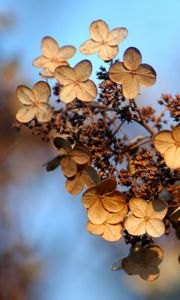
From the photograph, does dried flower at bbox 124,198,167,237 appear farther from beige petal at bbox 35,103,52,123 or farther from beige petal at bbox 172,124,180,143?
beige petal at bbox 35,103,52,123

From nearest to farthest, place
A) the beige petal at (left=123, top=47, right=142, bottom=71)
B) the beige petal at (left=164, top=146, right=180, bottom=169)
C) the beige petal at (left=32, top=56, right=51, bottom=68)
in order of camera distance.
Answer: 1. the beige petal at (left=164, top=146, right=180, bottom=169)
2. the beige petal at (left=123, top=47, right=142, bottom=71)
3. the beige petal at (left=32, top=56, right=51, bottom=68)

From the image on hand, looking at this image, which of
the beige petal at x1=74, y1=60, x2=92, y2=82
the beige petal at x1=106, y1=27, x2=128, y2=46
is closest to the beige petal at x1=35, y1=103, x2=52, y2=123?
the beige petal at x1=74, y1=60, x2=92, y2=82

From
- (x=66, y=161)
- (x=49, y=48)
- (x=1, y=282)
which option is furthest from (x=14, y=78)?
(x=66, y=161)

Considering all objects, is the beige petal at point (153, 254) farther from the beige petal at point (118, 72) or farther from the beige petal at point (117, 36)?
the beige petal at point (117, 36)

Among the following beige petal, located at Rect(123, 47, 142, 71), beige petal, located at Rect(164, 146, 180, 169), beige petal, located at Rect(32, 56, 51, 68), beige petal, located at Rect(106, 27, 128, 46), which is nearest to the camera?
beige petal, located at Rect(164, 146, 180, 169)

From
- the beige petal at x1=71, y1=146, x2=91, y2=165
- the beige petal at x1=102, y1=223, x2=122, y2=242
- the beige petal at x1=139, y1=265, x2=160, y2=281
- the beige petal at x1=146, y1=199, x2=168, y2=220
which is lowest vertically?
the beige petal at x1=139, y1=265, x2=160, y2=281

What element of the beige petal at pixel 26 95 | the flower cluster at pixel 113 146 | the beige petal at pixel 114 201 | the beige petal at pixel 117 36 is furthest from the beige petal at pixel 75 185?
the beige petal at pixel 117 36

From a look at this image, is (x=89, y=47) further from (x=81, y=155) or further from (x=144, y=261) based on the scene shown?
(x=144, y=261)
